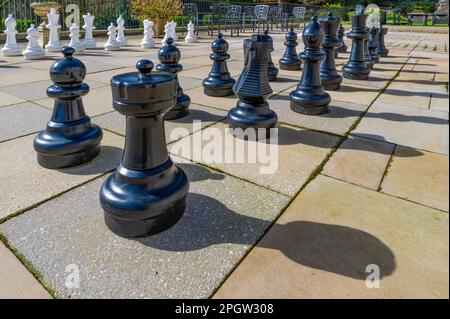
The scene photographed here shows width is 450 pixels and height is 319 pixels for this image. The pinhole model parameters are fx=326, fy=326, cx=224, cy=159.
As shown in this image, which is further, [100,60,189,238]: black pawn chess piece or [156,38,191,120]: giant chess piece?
[156,38,191,120]: giant chess piece

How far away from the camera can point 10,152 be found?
102 inches

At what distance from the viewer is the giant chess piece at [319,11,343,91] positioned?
4117 millimetres

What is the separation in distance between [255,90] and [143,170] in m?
1.58

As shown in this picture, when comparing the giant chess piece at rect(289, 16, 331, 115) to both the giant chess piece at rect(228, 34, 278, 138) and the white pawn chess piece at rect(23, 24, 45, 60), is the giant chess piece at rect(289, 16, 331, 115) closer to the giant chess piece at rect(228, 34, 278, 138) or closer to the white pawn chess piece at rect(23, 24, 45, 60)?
the giant chess piece at rect(228, 34, 278, 138)

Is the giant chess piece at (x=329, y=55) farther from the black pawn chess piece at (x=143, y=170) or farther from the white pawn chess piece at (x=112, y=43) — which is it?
the white pawn chess piece at (x=112, y=43)

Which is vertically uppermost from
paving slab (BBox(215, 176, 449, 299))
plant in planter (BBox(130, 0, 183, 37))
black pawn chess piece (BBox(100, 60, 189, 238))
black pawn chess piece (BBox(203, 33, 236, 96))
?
plant in planter (BBox(130, 0, 183, 37))

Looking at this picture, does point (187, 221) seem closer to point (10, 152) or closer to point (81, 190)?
point (81, 190)

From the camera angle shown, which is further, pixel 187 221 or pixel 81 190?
pixel 81 190

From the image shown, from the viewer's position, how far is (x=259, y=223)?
1.77 m

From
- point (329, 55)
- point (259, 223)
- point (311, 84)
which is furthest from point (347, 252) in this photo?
point (329, 55)

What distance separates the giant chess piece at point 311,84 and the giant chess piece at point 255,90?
2.23 feet

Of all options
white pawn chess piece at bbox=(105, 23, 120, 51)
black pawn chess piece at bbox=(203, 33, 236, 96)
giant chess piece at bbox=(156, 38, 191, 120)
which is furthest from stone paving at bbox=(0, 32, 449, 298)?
white pawn chess piece at bbox=(105, 23, 120, 51)

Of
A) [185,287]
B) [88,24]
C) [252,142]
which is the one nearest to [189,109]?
[252,142]
